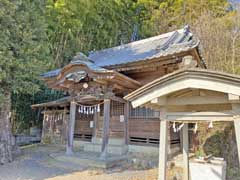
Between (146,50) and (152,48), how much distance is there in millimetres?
264

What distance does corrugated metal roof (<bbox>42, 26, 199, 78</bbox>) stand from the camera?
7.23m

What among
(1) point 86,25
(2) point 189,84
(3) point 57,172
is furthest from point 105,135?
(1) point 86,25

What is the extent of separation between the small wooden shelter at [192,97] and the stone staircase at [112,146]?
458 centimetres

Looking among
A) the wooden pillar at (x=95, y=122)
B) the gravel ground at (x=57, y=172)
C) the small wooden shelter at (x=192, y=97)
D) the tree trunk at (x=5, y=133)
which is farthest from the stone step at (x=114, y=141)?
the small wooden shelter at (x=192, y=97)

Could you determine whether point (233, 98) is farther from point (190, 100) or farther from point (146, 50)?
point (146, 50)

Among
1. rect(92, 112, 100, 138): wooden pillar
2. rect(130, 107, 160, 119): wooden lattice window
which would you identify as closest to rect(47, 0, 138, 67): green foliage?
rect(92, 112, 100, 138): wooden pillar

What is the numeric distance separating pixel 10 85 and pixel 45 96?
714cm

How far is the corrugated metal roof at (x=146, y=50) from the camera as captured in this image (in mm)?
7230

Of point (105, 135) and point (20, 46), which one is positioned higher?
point (20, 46)

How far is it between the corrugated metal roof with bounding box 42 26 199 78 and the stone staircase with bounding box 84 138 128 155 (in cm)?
286

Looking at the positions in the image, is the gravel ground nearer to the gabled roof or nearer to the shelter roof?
the shelter roof

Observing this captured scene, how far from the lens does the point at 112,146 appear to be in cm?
820

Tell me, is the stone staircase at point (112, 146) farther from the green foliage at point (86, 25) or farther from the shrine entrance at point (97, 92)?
the green foliage at point (86, 25)

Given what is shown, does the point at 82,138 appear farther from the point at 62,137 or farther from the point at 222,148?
the point at 222,148
